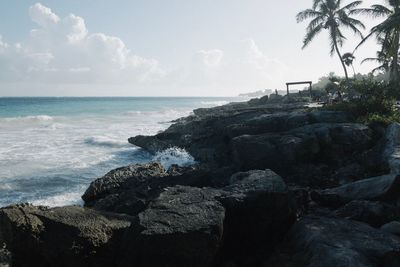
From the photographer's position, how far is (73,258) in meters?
5.47

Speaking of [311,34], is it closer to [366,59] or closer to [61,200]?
[366,59]

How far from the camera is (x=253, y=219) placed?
645 centimetres

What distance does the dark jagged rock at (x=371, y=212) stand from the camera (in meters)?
7.14

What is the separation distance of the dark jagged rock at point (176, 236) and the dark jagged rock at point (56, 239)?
1.91 ft

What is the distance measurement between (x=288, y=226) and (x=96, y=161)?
13.7 metres

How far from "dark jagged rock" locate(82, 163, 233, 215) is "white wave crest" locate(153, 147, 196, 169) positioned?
4572 mm

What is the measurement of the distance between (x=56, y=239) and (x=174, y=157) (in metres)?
12.8

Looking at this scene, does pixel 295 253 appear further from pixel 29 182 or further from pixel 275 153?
pixel 29 182

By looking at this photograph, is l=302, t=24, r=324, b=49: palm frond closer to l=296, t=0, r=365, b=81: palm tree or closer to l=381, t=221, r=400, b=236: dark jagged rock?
l=296, t=0, r=365, b=81: palm tree

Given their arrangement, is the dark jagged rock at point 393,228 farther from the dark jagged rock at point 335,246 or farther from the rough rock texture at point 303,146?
the rough rock texture at point 303,146

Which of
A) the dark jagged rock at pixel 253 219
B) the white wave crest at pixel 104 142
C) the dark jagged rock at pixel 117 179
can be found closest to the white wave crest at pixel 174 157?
the dark jagged rock at pixel 117 179

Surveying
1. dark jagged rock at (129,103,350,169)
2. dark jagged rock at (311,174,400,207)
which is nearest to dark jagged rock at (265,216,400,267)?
dark jagged rock at (311,174,400,207)

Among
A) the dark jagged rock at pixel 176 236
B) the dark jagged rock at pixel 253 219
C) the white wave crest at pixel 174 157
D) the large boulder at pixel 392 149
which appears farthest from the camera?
the white wave crest at pixel 174 157

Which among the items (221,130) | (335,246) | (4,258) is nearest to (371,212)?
(335,246)
